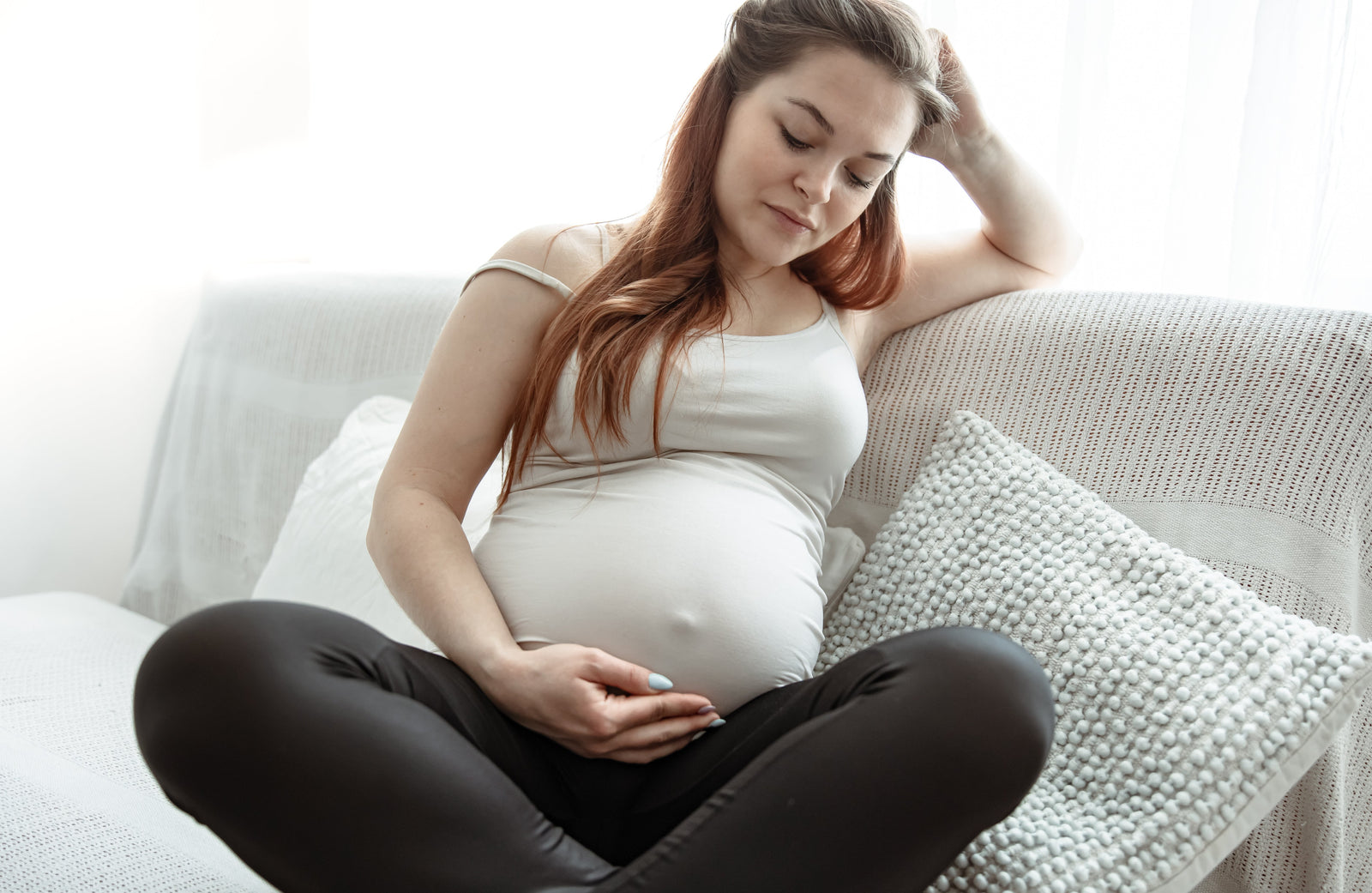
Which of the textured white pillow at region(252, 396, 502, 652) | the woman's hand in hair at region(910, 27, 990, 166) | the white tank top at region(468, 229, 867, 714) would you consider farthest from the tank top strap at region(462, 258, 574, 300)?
the woman's hand in hair at region(910, 27, 990, 166)

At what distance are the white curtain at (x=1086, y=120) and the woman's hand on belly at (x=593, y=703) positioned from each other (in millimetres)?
891

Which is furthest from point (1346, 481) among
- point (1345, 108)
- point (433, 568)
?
point (433, 568)

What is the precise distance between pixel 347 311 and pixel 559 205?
0.51 metres

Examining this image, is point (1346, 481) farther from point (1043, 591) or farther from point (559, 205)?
point (559, 205)

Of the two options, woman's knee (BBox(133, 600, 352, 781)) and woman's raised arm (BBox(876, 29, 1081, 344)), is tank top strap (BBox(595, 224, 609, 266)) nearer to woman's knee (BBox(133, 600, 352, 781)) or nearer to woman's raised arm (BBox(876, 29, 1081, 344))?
woman's raised arm (BBox(876, 29, 1081, 344))

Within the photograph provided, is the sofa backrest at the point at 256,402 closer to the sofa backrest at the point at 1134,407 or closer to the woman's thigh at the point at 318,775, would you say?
the sofa backrest at the point at 1134,407

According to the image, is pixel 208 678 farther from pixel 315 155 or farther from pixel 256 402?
pixel 315 155

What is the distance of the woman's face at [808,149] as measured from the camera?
3.16 feet

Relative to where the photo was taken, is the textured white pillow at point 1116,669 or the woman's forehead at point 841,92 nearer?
the textured white pillow at point 1116,669

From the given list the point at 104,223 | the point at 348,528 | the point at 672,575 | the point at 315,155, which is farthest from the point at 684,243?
the point at 104,223

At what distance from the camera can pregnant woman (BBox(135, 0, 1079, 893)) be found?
2.26ft

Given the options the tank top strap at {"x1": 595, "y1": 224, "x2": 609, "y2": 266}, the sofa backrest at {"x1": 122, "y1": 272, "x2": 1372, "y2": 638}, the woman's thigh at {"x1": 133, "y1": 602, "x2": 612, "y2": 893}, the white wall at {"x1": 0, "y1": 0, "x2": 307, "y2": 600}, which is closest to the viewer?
the woman's thigh at {"x1": 133, "y1": 602, "x2": 612, "y2": 893}

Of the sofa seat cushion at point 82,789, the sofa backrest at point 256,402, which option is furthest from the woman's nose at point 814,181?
the sofa seat cushion at point 82,789

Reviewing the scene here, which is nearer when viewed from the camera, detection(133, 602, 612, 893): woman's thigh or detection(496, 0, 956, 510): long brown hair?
detection(133, 602, 612, 893): woman's thigh
